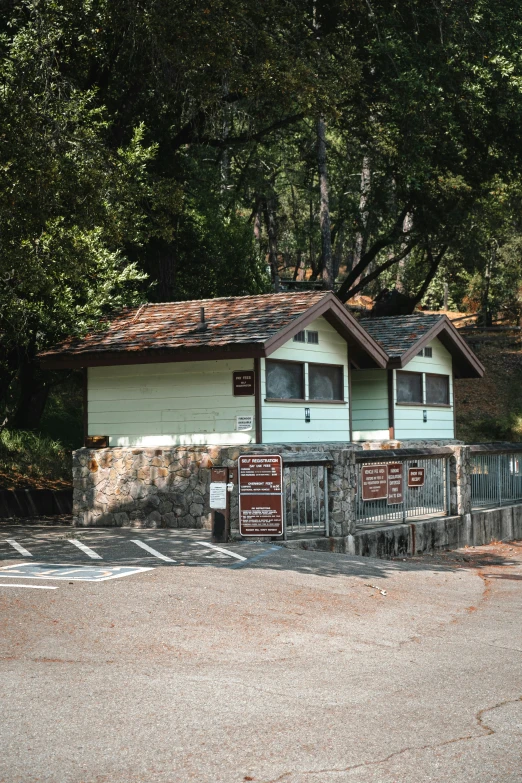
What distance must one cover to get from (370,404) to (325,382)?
3986mm

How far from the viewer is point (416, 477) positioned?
738 inches

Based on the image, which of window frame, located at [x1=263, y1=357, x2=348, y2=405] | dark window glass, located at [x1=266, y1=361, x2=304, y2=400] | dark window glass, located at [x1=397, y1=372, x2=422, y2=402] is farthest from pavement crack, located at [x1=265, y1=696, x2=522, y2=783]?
dark window glass, located at [x1=397, y1=372, x2=422, y2=402]

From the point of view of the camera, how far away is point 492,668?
8.21 m

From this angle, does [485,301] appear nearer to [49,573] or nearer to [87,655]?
[49,573]

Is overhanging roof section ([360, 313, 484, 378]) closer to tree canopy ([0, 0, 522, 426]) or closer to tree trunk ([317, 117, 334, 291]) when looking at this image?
tree canopy ([0, 0, 522, 426])

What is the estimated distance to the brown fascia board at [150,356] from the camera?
18500 mm

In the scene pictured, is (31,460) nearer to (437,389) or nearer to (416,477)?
(416,477)

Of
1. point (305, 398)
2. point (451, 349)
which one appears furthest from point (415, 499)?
point (451, 349)

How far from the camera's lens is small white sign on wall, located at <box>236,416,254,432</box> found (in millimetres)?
19141

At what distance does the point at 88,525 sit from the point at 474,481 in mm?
8499

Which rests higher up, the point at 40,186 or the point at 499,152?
the point at 499,152

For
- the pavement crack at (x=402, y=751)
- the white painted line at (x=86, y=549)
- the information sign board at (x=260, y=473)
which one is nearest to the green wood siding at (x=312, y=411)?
the information sign board at (x=260, y=473)

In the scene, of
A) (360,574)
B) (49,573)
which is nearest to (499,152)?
(360,574)

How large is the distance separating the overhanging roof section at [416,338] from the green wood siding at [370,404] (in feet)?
2.85
